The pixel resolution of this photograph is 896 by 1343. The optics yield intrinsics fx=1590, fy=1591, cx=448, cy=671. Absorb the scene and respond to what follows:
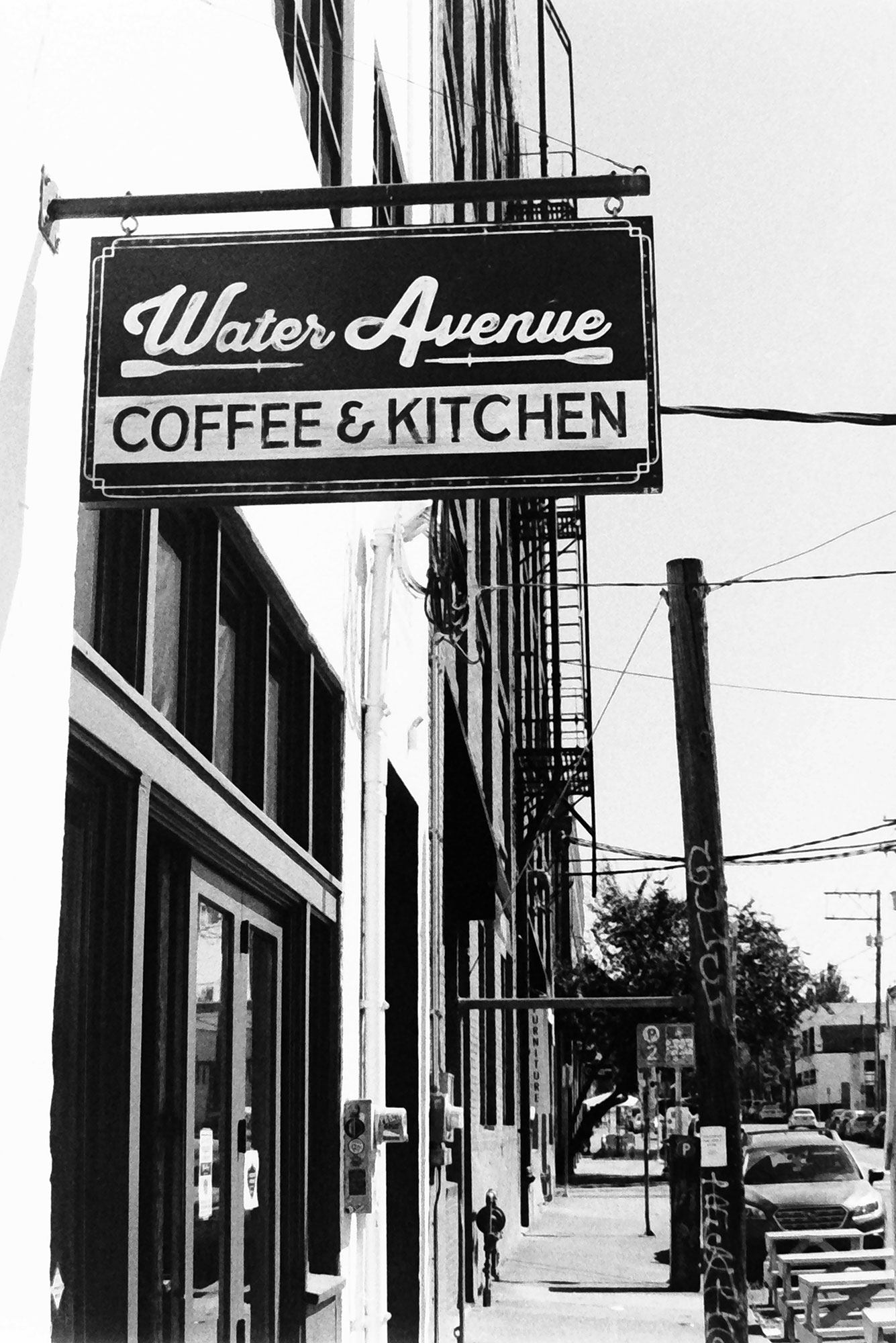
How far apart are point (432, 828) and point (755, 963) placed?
105ft

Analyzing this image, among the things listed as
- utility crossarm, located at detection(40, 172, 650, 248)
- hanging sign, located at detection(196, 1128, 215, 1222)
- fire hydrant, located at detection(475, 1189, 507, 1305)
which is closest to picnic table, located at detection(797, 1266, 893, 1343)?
fire hydrant, located at detection(475, 1189, 507, 1305)

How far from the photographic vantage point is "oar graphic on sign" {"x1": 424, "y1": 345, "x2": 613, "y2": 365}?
13.0 ft

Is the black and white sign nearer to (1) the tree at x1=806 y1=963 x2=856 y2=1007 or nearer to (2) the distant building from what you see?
(2) the distant building

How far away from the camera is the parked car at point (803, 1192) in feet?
57.7

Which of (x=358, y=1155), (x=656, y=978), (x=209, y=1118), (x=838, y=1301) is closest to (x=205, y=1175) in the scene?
(x=209, y=1118)

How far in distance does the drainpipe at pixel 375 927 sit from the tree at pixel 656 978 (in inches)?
1272

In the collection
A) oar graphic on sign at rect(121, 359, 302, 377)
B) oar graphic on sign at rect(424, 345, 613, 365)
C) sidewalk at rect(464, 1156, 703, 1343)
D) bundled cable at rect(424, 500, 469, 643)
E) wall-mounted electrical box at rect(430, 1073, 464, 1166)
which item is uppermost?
bundled cable at rect(424, 500, 469, 643)

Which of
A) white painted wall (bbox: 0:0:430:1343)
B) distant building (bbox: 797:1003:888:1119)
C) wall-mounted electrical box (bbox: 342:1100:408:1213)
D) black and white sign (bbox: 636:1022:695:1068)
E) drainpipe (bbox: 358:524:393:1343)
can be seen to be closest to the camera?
white painted wall (bbox: 0:0:430:1343)

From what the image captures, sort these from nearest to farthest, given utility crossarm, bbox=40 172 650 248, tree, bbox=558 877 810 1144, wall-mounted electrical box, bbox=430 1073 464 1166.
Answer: utility crossarm, bbox=40 172 650 248, wall-mounted electrical box, bbox=430 1073 464 1166, tree, bbox=558 877 810 1144

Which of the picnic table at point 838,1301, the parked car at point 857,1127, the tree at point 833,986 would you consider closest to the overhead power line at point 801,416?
the picnic table at point 838,1301

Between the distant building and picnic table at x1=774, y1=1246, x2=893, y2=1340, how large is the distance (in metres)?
78.0

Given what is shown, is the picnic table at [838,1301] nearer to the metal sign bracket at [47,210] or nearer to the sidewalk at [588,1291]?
the sidewalk at [588,1291]

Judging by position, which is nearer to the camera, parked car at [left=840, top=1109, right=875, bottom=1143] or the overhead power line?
the overhead power line

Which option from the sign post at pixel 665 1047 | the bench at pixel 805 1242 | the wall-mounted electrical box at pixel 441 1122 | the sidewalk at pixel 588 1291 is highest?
the sign post at pixel 665 1047
